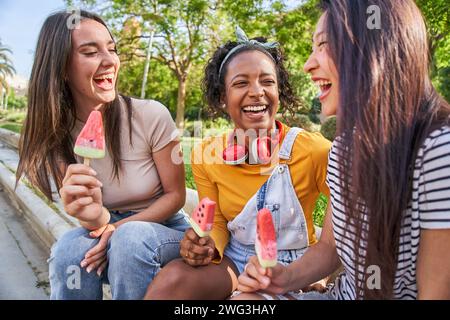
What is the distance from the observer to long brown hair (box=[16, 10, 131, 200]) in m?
2.37

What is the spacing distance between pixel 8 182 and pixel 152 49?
12.7 meters

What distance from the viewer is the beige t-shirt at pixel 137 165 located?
248 centimetres

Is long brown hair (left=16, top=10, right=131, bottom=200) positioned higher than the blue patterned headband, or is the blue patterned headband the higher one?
the blue patterned headband

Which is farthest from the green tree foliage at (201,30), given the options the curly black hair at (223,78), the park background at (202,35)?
the curly black hair at (223,78)

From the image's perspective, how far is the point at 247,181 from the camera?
7.52ft

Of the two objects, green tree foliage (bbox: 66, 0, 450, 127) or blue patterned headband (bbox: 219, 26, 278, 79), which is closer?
blue patterned headband (bbox: 219, 26, 278, 79)

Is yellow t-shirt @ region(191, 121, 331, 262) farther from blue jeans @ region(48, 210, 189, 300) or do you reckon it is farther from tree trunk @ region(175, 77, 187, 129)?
tree trunk @ region(175, 77, 187, 129)

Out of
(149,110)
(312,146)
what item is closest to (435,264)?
(312,146)

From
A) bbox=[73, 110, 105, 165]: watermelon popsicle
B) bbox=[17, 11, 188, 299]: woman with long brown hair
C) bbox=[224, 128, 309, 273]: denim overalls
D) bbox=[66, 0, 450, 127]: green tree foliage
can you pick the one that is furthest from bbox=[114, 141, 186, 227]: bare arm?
bbox=[66, 0, 450, 127]: green tree foliage

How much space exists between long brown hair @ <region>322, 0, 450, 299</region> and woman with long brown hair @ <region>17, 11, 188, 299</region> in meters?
1.07

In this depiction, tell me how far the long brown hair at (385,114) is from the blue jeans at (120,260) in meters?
0.98

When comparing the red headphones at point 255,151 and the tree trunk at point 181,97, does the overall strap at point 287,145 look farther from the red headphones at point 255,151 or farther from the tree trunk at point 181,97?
the tree trunk at point 181,97

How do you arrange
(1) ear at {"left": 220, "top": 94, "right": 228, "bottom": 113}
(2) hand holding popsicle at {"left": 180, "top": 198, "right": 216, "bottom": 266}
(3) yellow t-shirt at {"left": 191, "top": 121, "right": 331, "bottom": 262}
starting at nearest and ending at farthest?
(2) hand holding popsicle at {"left": 180, "top": 198, "right": 216, "bottom": 266}, (3) yellow t-shirt at {"left": 191, "top": 121, "right": 331, "bottom": 262}, (1) ear at {"left": 220, "top": 94, "right": 228, "bottom": 113}

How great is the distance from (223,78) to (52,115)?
38.8 inches
